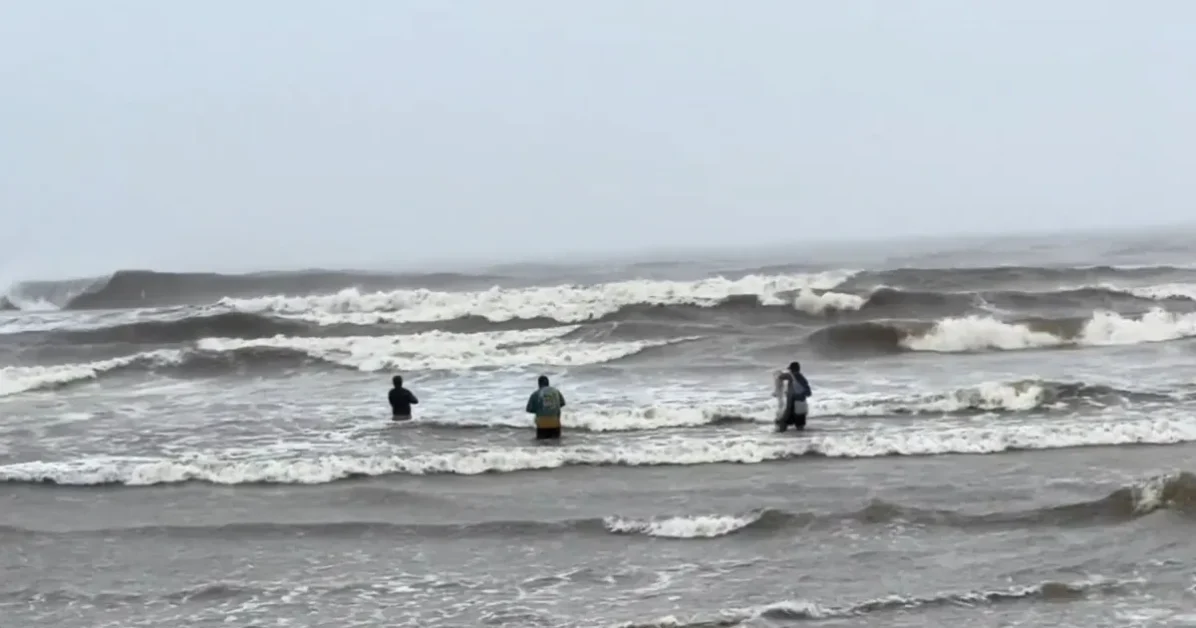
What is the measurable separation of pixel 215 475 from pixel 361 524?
310 cm

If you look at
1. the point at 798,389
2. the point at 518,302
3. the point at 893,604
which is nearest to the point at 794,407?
the point at 798,389

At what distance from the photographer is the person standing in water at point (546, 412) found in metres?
14.1

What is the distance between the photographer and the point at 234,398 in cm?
1891

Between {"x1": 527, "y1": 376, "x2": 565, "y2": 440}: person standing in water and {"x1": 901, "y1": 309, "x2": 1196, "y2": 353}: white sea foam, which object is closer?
{"x1": 527, "y1": 376, "x2": 565, "y2": 440}: person standing in water

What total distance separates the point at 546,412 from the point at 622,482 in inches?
103

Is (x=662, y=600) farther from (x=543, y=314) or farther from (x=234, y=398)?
(x=543, y=314)

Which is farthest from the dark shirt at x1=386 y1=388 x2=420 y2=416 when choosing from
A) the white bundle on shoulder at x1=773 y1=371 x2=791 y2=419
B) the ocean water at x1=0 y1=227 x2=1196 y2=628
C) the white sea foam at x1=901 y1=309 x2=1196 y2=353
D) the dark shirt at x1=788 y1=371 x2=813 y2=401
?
the white sea foam at x1=901 y1=309 x2=1196 y2=353

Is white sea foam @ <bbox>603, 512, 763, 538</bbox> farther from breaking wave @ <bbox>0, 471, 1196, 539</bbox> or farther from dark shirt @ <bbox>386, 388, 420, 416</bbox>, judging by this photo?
dark shirt @ <bbox>386, 388, 420, 416</bbox>

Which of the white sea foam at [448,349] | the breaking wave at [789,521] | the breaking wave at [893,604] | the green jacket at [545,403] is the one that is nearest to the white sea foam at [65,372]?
the white sea foam at [448,349]

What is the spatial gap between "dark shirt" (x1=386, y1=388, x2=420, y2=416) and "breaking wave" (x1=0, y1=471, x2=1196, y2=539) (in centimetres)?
551

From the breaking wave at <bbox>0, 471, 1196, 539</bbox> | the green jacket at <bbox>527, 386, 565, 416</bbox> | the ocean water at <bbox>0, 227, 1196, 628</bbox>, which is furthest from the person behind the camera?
the green jacket at <bbox>527, 386, 565, 416</bbox>

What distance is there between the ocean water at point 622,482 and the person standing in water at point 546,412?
0.76ft

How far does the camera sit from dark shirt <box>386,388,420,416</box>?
51.7 ft

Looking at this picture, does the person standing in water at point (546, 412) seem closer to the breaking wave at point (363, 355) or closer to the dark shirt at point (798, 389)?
the dark shirt at point (798, 389)
